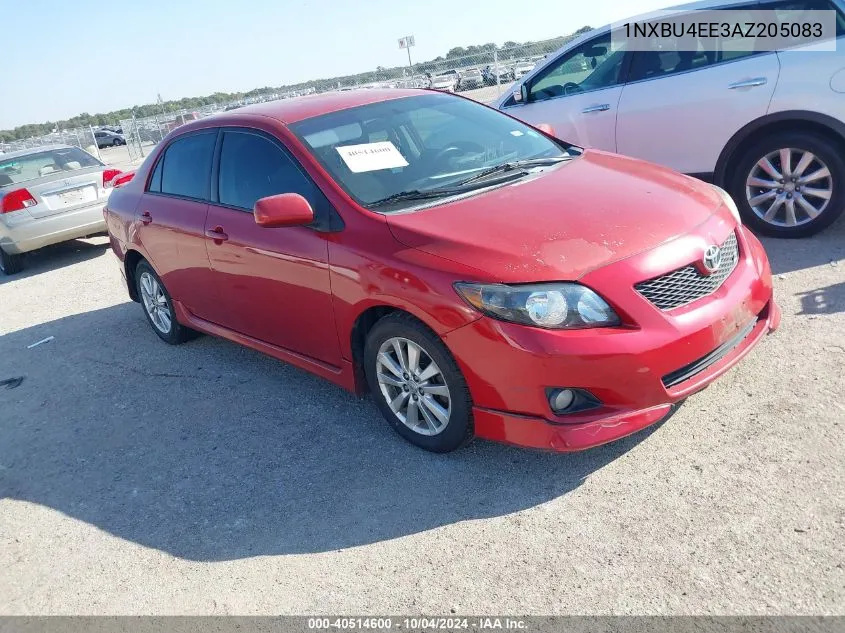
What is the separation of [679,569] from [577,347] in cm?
90

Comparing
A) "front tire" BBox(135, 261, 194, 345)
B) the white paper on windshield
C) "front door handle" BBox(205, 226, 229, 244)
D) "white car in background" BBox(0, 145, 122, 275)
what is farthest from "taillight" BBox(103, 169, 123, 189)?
the white paper on windshield

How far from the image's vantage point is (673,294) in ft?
9.98

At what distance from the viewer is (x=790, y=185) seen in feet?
17.8

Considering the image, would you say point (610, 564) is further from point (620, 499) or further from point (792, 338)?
point (792, 338)

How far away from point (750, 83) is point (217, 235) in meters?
4.17

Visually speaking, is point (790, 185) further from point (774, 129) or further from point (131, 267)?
point (131, 267)

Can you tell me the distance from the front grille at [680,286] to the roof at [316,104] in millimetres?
2273

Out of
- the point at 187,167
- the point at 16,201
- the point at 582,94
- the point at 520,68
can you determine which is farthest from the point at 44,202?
the point at 520,68

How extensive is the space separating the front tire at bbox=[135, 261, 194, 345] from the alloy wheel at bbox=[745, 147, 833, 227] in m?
4.61

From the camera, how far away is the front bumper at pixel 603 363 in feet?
9.39

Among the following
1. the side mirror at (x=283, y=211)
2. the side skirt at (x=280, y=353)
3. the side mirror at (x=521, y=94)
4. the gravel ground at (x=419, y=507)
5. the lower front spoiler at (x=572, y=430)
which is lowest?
the gravel ground at (x=419, y=507)

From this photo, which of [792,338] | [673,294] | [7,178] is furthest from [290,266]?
[7,178]

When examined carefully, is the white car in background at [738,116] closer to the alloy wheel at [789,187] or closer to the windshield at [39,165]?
the alloy wheel at [789,187]

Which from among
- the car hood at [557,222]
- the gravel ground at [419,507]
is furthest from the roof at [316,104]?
the gravel ground at [419,507]
